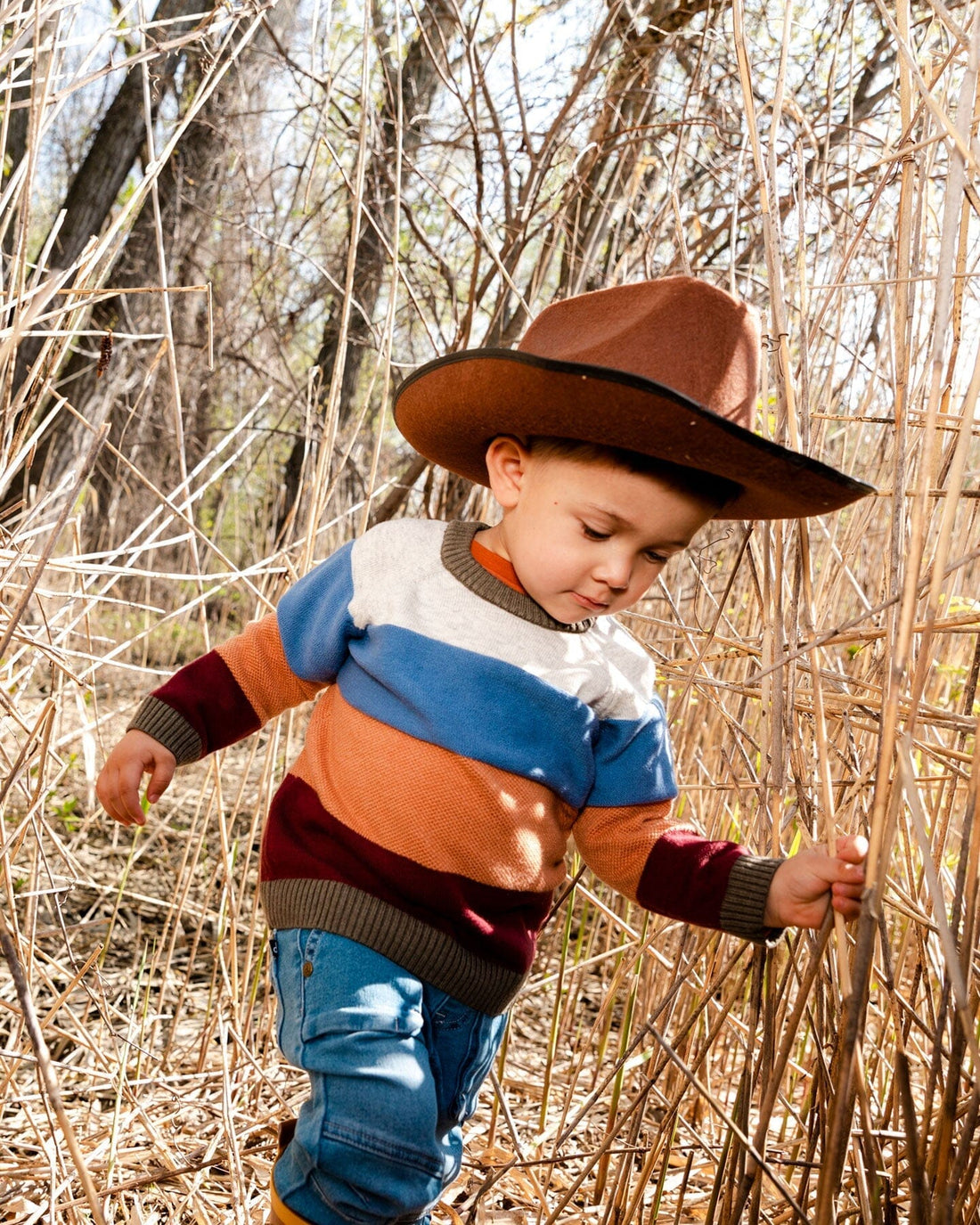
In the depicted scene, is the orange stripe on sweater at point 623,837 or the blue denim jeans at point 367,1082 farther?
the orange stripe on sweater at point 623,837

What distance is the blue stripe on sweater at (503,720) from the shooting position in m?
1.14

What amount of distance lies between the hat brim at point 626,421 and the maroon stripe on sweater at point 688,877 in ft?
1.11

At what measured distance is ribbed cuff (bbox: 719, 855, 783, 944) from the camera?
1.06 metres

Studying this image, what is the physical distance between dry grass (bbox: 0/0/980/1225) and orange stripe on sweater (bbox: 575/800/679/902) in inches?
4.9

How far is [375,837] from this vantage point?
3.69ft

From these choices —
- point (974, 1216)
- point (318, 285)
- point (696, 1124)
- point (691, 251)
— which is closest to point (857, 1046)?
point (974, 1216)

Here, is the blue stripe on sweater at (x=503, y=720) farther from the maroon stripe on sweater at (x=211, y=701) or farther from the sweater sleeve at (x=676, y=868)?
the maroon stripe on sweater at (x=211, y=701)

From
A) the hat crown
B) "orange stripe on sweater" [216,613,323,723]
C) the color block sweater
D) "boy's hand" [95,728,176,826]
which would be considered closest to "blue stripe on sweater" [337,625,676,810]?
the color block sweater

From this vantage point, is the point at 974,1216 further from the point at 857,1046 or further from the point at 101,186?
the point at 101,186

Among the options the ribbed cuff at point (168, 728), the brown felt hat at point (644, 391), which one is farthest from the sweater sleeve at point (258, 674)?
the brown felt hat at point (644, 391)

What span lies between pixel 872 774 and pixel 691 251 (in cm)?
144

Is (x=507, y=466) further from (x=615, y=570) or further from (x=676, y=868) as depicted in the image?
(x=676, y=868)

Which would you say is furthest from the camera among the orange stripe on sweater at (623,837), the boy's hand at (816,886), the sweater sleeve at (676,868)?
the orange stripe on sweater at (623,837)

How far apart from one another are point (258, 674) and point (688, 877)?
0.52 m
